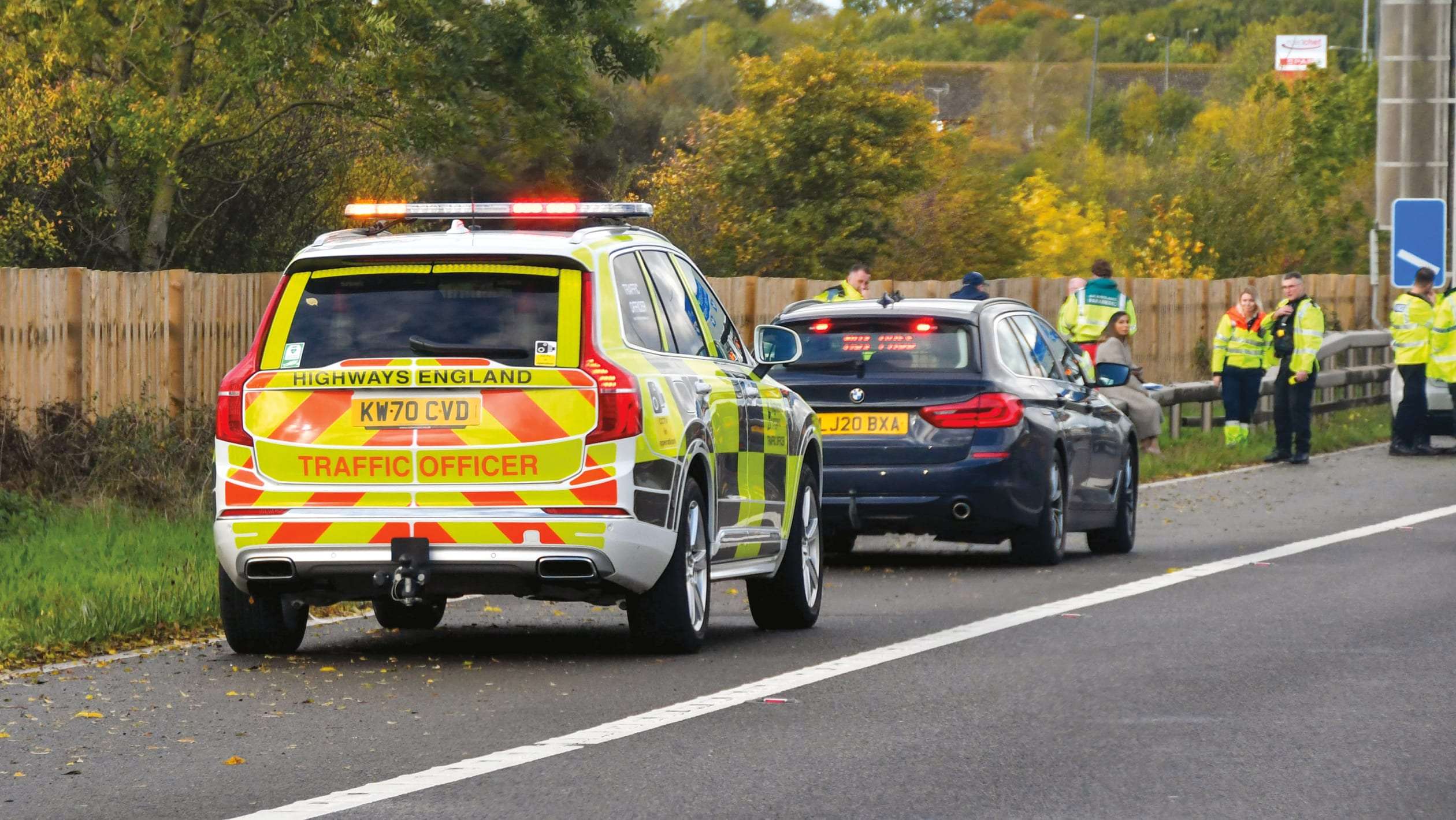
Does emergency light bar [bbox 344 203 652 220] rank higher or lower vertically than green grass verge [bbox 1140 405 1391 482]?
higher

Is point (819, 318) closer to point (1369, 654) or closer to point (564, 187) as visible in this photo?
point (1369, 654)

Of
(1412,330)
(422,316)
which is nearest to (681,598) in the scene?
(422,316)

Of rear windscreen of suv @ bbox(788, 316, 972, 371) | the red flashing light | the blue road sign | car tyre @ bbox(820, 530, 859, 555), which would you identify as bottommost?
car tyre @ bbox(820, 530, 859, 555)

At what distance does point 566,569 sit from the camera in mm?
9516

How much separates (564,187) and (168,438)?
10.9 m

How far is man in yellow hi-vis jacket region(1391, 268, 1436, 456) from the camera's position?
24.6 meters

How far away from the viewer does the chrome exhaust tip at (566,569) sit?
9.49m

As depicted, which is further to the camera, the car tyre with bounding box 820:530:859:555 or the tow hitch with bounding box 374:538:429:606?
the car tyre with bounding box 820:530:859:555

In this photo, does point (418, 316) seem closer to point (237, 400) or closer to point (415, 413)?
point (415, 413)

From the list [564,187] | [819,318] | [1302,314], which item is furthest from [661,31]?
[819,318]

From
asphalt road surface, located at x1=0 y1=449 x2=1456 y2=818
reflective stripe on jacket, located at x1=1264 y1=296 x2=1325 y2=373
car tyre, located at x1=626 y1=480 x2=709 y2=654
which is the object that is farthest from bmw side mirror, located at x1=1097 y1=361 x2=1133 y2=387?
reflective stripe on jacket, located at x1=1264 y1=296 x2=1325 y2=373

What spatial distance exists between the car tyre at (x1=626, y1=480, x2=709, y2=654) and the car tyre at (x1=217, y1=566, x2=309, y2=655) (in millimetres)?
1361

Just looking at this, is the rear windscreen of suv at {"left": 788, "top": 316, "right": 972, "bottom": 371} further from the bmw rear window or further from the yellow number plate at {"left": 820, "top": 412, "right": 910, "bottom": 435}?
the bmw rear window

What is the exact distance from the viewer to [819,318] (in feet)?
48.3
